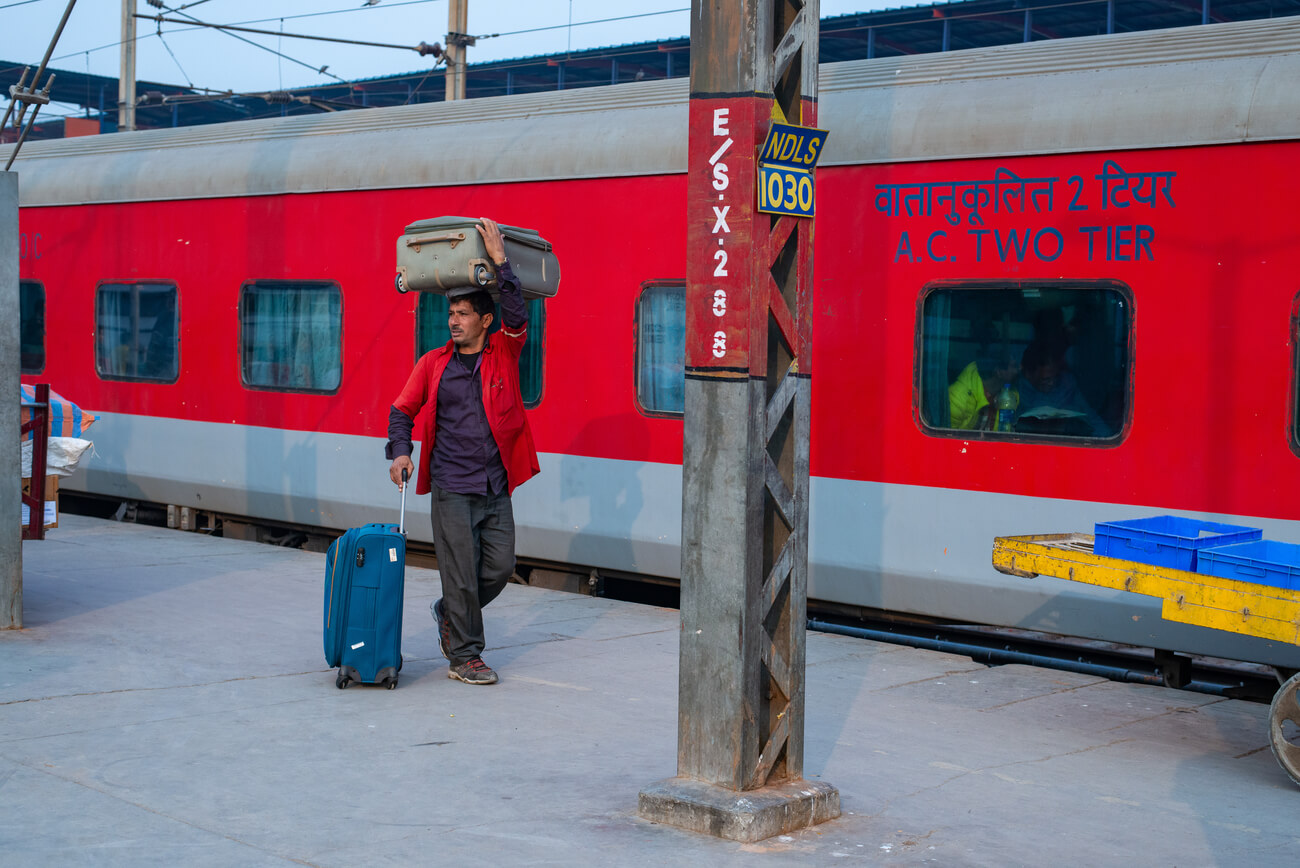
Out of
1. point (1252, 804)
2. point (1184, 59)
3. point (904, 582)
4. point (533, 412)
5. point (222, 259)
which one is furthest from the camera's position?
point (222, 259)

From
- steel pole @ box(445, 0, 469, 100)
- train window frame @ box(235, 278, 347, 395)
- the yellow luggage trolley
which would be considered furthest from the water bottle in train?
steel pole @ box(445, 0, 469, 100)

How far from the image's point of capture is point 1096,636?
7.16m

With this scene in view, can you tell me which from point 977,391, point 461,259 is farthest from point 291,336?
point 977,391

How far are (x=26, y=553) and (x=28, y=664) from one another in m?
3.57

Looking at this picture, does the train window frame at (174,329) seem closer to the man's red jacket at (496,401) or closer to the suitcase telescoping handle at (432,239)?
the suitcase telescoping handle at (432,239)

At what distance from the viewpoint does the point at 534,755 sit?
555 centimetres

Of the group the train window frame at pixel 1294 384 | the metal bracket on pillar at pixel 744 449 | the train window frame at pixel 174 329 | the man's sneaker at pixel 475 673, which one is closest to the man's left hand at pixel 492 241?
the man's sneaker at pixel 475 673

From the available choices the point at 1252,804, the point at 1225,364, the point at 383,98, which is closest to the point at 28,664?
the point at 1252,804

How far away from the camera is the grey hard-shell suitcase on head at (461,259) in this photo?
6.76 meters

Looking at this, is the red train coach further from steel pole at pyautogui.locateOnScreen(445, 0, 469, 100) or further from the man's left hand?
steel pole at pyautogui.locateOnScreen(445, 0, 469, 100)

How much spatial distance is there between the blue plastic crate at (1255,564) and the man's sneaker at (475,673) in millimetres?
3179

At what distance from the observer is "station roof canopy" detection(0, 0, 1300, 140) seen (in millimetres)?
22172

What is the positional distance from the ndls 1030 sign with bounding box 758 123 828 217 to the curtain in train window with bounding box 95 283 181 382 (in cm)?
814

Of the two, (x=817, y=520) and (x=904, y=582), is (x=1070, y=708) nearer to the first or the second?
(x=904, y=582)
